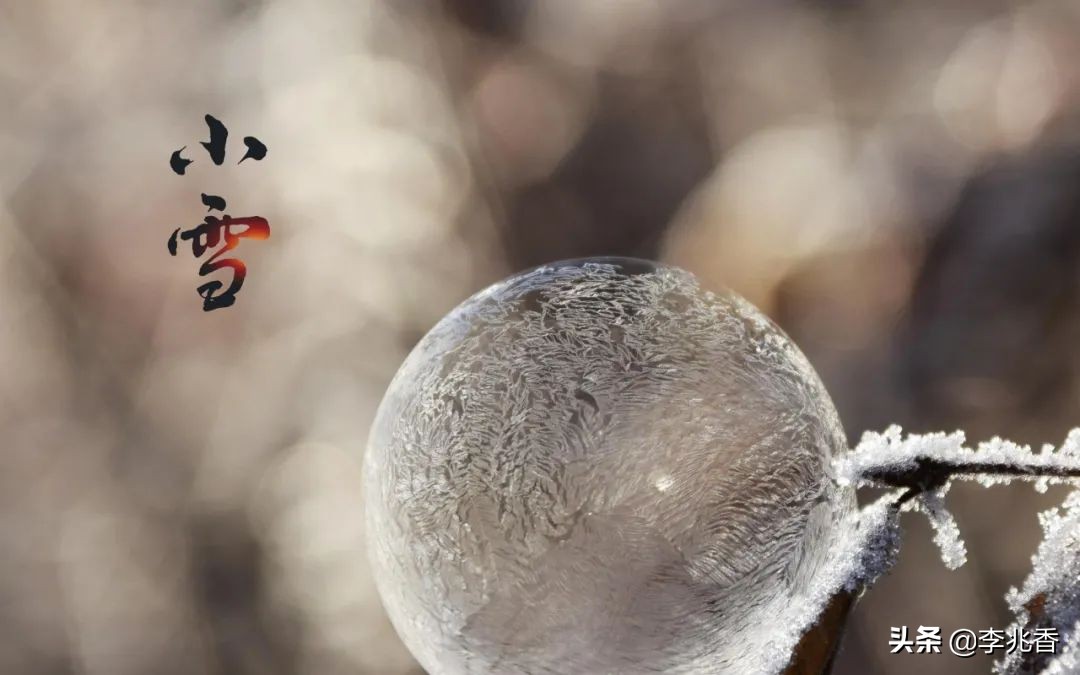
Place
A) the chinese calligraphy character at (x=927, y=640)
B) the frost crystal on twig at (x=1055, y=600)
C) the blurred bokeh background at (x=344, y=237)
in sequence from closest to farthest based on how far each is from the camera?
the frost crystal on twig at (x=1055, y=600) < the chinese calligraphy character at (x=927, y=640) < the blurred bokeh background at (x=344, y=237)

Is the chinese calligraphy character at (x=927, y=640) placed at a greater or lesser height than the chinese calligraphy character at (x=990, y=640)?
greater

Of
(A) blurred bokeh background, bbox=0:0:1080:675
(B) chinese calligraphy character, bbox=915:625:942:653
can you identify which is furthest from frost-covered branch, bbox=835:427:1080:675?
(A) blurred bokeh background, bbox=0:0:1080:675

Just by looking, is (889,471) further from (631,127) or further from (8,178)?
(8,178)

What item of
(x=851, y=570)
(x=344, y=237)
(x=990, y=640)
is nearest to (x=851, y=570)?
(x=851, y=570)

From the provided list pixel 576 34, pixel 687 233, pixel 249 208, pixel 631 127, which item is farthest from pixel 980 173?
pixel 249 208

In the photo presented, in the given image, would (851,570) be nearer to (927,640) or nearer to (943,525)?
(943,525)

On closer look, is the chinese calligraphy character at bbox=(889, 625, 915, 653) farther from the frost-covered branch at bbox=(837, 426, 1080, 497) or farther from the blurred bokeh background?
the blurred bokeh background

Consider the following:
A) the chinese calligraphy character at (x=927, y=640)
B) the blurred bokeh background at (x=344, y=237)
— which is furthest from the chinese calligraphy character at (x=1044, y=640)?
the blurred bokeh background at (x=344, y=237)

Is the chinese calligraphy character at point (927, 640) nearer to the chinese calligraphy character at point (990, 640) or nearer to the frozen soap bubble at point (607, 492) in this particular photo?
the chinese calligraphy character at point (990, 640)
